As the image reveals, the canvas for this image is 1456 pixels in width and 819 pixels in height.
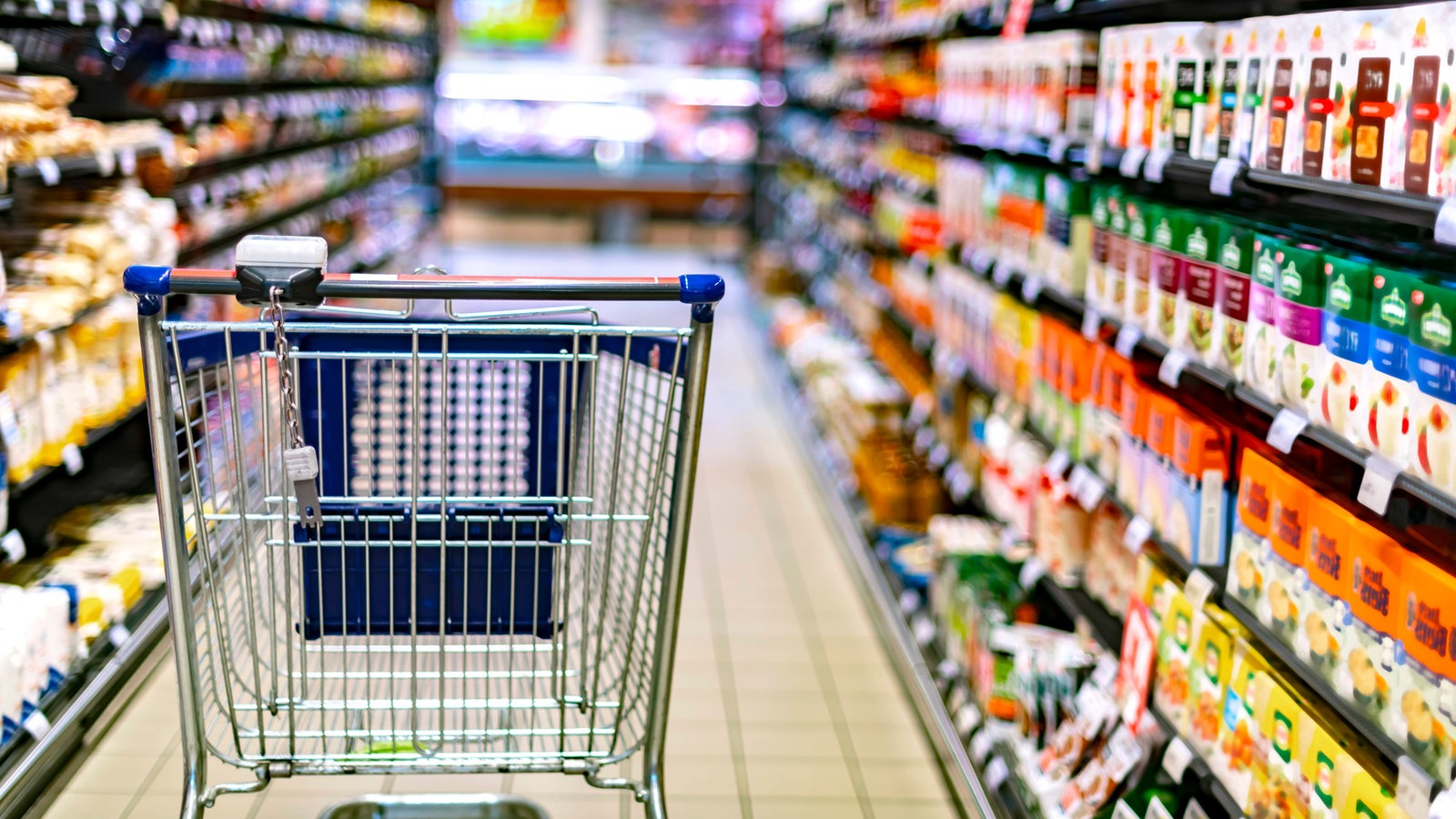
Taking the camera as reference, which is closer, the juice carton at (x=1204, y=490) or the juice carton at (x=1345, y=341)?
the juice carton at (x=1345, y=341)

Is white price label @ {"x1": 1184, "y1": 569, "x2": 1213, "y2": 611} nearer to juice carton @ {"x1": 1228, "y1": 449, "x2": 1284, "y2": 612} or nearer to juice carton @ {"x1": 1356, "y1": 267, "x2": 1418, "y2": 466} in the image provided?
juice carton @ {"x1": 1228, "y1": 449, "x2": 1284, "y2": 612}

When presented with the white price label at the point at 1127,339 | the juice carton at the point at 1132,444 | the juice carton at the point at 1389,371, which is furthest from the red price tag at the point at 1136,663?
the juice carton at the point at 1389,371

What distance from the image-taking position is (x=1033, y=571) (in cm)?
364

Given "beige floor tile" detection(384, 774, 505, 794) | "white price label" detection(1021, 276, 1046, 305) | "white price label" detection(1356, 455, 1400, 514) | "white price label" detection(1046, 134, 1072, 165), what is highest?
"white price label" detection(1046, 134, 1072, 165)

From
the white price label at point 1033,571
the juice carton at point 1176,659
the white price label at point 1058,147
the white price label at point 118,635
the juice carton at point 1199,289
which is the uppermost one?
the white price label at point 1058,147

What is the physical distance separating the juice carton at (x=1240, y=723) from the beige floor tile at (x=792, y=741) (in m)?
1.30

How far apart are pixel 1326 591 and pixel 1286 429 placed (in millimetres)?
274

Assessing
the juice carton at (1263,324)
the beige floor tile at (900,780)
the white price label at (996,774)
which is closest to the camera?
the juice carton at (1263,324)

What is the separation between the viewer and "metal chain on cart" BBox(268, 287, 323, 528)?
191cm

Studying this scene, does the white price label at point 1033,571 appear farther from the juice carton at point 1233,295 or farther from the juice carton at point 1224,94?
the juice carton at point 1224,94

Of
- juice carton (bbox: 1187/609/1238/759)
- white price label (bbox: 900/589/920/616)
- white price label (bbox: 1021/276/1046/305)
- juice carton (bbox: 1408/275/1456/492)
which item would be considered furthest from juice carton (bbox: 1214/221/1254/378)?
white price label (bbox: 900/589/920/616)

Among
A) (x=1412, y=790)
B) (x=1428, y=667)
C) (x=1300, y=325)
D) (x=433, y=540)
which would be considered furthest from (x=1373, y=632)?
(x=433, y=540)

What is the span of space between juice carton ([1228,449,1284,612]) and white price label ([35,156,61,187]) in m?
2.98

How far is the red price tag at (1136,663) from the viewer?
2.87 m
